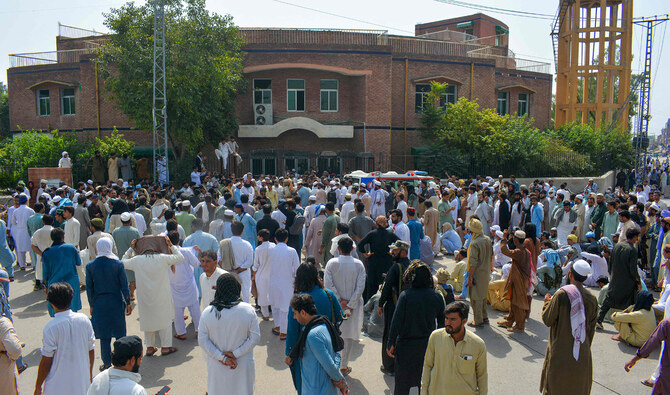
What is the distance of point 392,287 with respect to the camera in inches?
234

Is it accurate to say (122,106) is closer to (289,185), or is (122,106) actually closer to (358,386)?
(289,185)

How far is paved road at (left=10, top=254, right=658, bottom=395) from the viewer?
6008mm

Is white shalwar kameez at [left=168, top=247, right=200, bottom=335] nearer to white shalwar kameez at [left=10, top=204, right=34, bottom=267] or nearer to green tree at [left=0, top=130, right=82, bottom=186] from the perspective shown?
white shalwar kameez at [left=10, top=204, right=34, bottom=267]

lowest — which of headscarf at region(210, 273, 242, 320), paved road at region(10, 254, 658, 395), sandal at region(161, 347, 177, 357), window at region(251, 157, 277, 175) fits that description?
paved road at region(10, 254, 658, 395)

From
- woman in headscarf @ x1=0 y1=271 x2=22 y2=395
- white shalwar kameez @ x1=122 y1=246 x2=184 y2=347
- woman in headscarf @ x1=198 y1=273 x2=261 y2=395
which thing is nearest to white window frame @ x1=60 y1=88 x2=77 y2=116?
white shalwar kameez @ x1=122 y1=246 x2=184 y2=347

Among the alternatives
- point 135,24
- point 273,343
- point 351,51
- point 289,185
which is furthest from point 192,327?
point 351,51

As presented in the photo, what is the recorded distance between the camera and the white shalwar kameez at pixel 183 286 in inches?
278

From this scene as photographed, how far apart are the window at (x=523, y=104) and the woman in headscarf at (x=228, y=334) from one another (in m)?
30.6

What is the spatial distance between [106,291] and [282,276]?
2.22 metres

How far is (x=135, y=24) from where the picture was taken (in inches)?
818

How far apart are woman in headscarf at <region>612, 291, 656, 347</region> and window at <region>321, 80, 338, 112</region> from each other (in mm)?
20704

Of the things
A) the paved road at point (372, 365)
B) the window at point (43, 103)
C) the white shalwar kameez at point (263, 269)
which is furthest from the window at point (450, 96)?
the white shalwar kameez at point (263, 269)

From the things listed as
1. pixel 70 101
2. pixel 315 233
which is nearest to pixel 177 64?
pixel 70 101

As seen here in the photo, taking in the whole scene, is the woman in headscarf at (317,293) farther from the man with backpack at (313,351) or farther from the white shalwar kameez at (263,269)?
the white shalwar kameez at (263,269)
